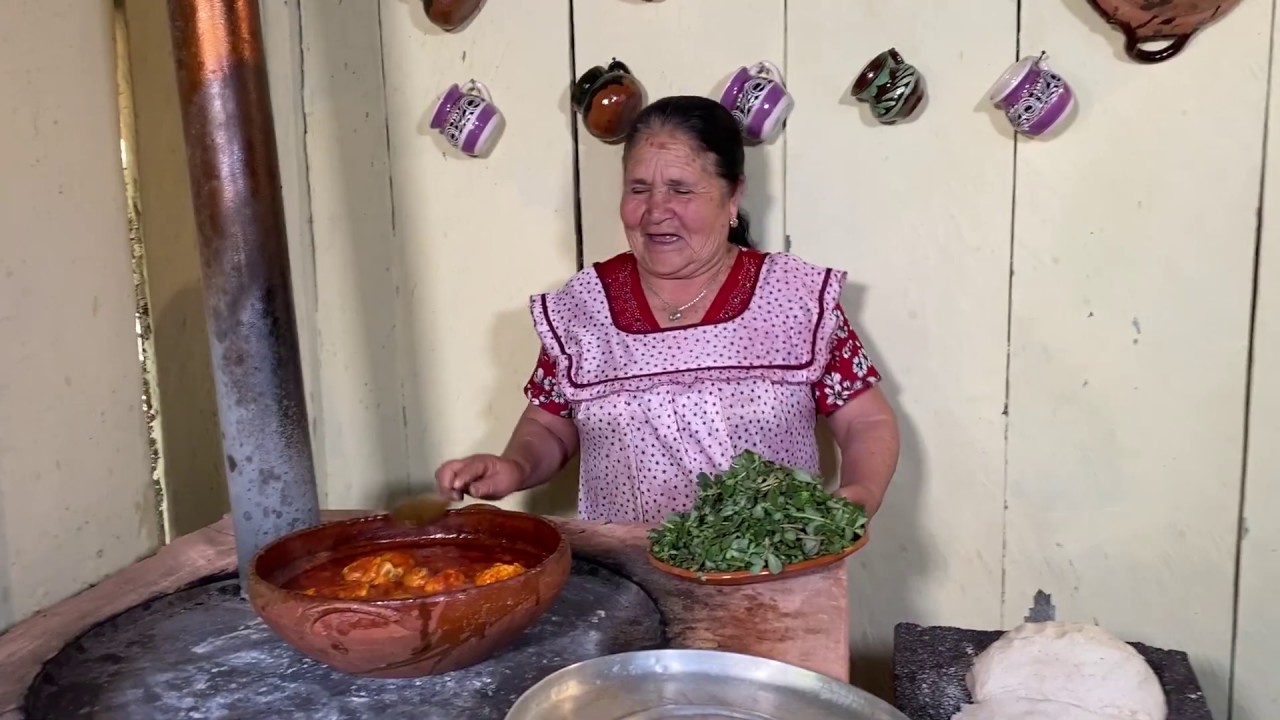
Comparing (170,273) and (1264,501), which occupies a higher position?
(170,273)

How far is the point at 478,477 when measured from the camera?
4.72 feet

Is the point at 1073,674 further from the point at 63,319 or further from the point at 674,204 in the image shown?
the point at 63,319

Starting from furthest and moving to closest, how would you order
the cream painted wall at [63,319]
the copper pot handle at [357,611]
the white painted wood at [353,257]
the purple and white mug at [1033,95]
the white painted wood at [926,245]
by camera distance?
the white painted wood at [353,257] < the white painted wood at [926,245] < the purple and white mug at [1033,95] < the cream painted wall at [63,319] < the copper pot handle at [357,611]

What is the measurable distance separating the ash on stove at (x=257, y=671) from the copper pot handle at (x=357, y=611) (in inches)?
3.9

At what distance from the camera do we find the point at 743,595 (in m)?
1.09

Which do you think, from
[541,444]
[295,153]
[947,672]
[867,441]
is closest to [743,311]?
[867,441]

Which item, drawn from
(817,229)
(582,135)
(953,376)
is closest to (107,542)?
(582,135)

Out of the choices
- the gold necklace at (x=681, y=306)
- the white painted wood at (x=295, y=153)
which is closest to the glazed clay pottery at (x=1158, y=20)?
the gold necklace at (x=681, y=306)

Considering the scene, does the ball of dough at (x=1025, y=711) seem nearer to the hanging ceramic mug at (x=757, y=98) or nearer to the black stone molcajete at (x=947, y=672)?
the black stone molcajete at (x=947, y=672)

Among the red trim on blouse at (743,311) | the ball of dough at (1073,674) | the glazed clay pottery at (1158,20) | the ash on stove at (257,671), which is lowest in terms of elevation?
the ball of dough at (1073,674)

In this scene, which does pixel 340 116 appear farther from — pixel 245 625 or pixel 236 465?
pixel 245 625

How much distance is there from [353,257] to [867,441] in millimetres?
1120

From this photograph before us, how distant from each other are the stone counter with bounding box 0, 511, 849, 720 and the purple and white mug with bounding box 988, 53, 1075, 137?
864 mm

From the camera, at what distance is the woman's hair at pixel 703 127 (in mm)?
1591
